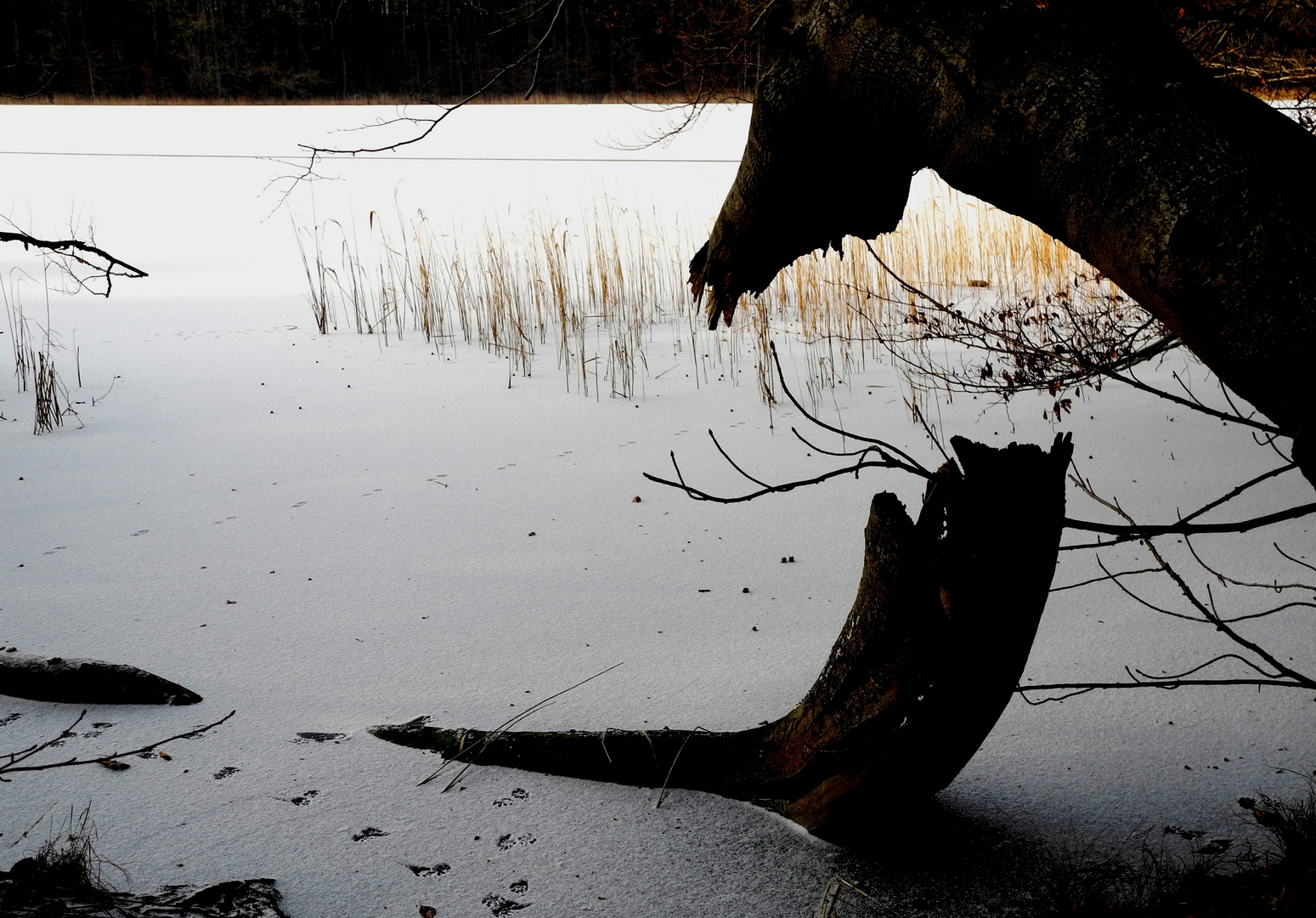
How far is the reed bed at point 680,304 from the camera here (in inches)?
173

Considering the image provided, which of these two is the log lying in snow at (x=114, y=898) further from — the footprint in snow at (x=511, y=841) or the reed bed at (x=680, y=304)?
the reed bed at (x=680, y=304)

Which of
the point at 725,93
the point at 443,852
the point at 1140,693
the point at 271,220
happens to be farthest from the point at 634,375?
the point at 271,220

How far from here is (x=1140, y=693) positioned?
173 cm

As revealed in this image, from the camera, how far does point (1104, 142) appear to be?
78cm

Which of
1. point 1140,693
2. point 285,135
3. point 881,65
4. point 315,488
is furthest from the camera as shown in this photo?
point 285,135

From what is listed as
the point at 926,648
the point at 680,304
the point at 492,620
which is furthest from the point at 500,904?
the point at 680,304

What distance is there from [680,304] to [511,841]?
179 inches

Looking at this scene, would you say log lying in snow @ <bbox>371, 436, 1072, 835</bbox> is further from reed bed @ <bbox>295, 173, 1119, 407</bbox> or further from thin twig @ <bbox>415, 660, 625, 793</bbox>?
reed bed @ <bbox>295, 173, 1119, 407</bbox>

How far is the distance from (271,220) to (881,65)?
368 inches

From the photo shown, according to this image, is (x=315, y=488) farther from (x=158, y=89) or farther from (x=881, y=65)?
(x=158, y=89)

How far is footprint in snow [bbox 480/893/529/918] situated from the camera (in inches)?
45.9

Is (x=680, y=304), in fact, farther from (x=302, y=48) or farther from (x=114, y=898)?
(x=302, y=48)

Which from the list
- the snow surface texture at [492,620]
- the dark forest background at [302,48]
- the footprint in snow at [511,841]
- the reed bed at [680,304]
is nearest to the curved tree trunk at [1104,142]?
the snow surface texture at [492,620]

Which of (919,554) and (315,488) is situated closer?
(919,554)
